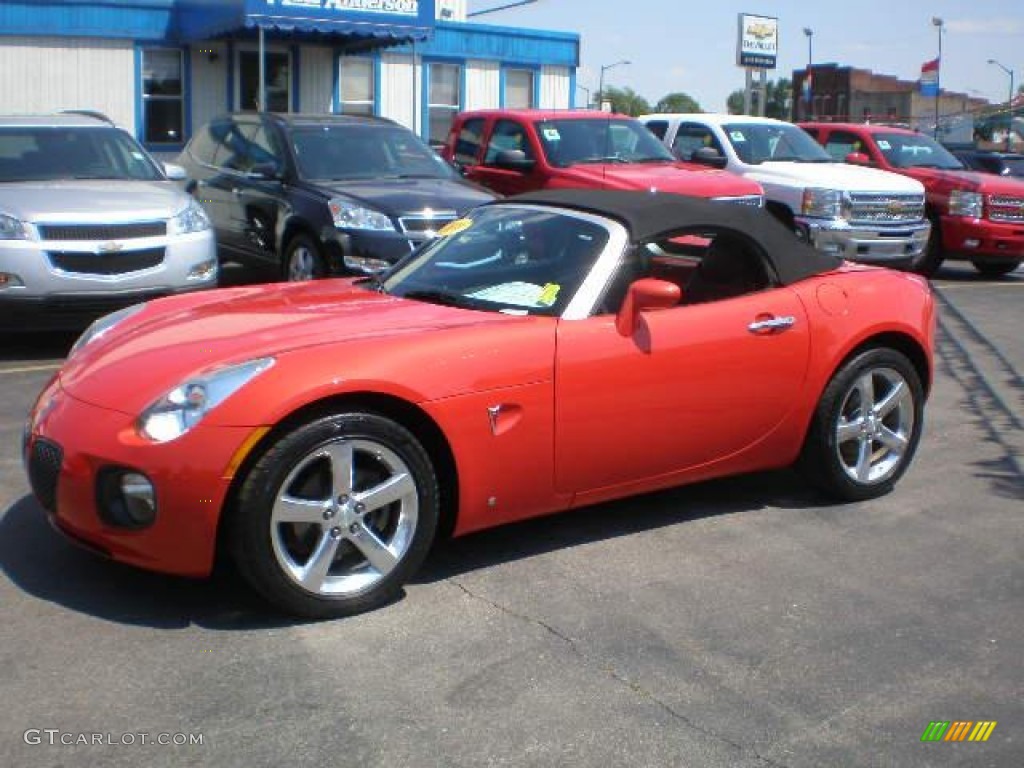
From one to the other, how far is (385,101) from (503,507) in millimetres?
18519

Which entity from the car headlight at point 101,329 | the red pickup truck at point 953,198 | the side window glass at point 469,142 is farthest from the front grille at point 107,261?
the red pickup truck at point 953,198

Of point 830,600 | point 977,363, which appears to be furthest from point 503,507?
point 977,363

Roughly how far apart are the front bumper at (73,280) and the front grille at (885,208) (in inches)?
296

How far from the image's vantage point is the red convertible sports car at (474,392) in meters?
4.12

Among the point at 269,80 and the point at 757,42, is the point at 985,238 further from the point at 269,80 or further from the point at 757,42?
the point at 757,42

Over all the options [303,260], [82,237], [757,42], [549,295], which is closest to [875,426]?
[549,295]

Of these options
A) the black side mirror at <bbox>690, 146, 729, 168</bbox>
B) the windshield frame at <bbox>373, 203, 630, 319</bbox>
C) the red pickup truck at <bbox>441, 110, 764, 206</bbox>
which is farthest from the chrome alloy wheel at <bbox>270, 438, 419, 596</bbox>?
the black side mirror at <bbox>690, 146, 729, 168</bbox>

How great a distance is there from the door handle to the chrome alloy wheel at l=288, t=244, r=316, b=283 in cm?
555

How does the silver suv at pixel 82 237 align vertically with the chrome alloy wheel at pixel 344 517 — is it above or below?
above

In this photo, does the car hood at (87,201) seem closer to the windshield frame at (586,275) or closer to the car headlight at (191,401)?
the windshield frame at (586,275)

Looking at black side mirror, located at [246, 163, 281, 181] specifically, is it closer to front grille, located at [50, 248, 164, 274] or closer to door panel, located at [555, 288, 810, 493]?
front grille, located at [50, 248, 164, 274]

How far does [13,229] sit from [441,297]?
4.47 m

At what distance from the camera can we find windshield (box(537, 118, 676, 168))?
12727mm

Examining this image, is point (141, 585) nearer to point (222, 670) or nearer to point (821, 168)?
point (222, 670)
